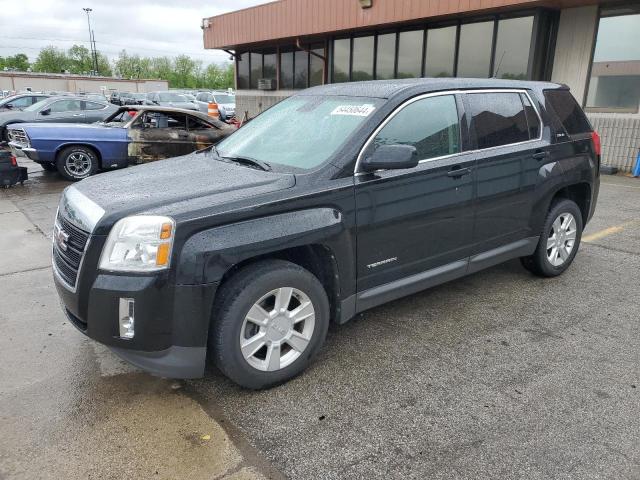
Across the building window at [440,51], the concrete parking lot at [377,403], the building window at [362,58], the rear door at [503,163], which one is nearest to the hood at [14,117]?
the building window at [362,58]

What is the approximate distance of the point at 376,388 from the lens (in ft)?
10.1

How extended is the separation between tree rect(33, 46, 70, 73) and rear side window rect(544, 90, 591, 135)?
4039 inches

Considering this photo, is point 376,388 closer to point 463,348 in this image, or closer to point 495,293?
point 463,348

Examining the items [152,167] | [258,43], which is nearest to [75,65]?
[258,43]

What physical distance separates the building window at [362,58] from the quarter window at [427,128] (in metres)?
12.6

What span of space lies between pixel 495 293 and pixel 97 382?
328 centimetres

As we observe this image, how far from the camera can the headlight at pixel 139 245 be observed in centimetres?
259

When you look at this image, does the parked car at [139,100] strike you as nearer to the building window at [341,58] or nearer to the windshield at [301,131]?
the building window at [341,58]

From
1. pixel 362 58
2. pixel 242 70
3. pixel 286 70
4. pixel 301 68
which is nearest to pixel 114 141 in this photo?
pixel 362 58

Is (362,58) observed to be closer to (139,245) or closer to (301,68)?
(301,68)

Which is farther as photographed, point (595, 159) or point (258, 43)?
point (258, 43)

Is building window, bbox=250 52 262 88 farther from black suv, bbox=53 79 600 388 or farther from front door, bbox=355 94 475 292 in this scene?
front door, bbox=355 94 475 292

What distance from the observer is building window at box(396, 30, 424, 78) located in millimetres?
14055

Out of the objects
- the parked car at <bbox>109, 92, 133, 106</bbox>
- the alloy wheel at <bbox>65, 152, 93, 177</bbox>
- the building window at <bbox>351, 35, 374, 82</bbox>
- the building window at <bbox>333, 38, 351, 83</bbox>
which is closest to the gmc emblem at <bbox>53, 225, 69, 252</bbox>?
the alloy wheel at <bbox>65, 152, 93, 177</bbox>
